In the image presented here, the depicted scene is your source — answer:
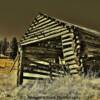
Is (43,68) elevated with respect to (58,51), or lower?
lower

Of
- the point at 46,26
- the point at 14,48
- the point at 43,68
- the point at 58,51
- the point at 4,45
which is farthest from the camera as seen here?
the point at 4,45

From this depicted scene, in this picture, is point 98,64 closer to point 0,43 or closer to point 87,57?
point 87,57

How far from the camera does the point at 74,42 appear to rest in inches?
655

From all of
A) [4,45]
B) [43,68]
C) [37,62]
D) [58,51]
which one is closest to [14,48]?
[4,45]

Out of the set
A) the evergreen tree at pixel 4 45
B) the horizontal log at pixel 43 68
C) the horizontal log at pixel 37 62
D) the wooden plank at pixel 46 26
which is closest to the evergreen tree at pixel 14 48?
the evergreen tree at pixel 4 45

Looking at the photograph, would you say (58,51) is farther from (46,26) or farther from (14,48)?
(14,48)

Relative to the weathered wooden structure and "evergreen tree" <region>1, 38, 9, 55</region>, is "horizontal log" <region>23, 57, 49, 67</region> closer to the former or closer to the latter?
the weathered wooden structure

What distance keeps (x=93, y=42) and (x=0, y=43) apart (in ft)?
143

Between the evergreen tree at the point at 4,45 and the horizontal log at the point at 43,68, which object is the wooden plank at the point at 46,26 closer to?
the horizontal log at the point at 43,68

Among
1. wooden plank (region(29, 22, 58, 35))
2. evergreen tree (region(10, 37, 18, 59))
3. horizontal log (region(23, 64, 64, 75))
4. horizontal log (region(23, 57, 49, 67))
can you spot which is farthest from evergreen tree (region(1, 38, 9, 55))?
horizontal log (region(23, 64, 64, 75))

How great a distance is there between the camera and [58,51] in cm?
1828

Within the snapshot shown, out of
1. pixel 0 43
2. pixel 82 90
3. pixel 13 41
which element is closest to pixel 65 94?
pixel 82 90

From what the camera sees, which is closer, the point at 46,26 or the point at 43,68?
the point at 43,68

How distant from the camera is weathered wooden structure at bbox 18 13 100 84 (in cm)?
1633
